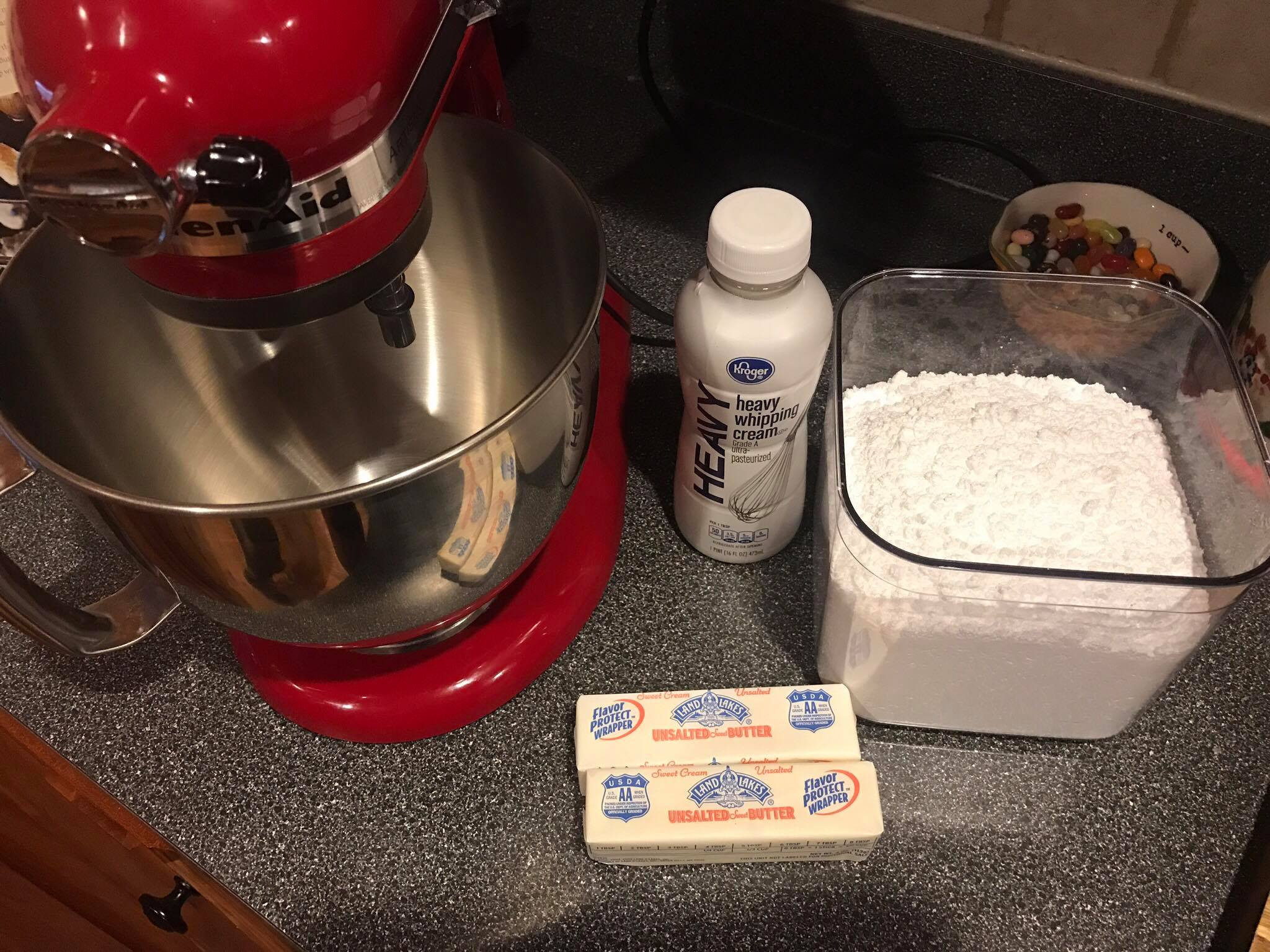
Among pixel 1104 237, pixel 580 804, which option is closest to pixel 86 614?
pixel 580 804

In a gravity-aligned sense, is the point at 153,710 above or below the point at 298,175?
below

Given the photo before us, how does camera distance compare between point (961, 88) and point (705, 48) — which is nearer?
point (961, 88)

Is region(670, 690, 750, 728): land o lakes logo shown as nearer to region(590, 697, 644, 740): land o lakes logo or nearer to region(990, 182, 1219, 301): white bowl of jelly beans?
region(590, 697, 644, 740): land o lakes logo

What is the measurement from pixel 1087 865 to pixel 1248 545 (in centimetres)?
18

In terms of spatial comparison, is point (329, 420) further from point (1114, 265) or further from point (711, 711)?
point (1114, 265)

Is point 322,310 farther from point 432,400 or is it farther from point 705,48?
point 705,48

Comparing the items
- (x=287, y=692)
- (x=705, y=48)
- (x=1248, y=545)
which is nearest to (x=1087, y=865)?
(x=1248, y=545)

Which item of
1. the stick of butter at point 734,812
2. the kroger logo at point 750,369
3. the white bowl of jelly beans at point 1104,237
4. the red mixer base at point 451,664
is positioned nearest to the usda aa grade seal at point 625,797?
the stick of butter at point 734,812

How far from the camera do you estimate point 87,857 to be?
52cm

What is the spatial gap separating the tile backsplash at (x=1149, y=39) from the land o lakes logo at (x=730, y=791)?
56cm

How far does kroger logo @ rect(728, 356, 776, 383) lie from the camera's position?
0.48 metres

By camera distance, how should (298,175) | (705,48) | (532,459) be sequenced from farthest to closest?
1. (705,48)
2. (532,459)
3. (298,175)

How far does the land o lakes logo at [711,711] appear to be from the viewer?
49cm

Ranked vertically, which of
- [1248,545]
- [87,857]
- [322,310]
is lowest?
[87,857]
